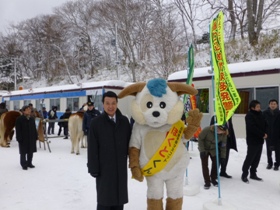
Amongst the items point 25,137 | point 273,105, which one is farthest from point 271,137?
point 25,137

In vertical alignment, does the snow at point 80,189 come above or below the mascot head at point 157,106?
below

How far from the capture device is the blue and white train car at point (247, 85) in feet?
30.4

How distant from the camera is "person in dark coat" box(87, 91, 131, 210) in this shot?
3.05 meters

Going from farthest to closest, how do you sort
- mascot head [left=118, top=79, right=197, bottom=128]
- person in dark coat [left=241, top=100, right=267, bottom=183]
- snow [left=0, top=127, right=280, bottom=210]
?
person in dark coat [left=241, top=100, right=267, bottom=183] < snow [left=0, top=127, right=280, bottom=210] < mascot head [left=118, top=79, right=197, bottom=128]

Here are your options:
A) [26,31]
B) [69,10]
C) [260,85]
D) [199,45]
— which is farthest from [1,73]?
[260,85]

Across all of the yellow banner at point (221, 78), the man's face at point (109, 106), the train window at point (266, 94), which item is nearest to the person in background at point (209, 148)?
the yellow banner at point (221, 78)

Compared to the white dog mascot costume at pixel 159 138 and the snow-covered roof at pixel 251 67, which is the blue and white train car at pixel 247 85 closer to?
the snow-covered roof at pixel 251 67

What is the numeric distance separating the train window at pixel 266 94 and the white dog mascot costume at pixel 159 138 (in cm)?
688

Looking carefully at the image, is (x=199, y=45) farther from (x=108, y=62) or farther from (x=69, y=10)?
(x=69, y=10)

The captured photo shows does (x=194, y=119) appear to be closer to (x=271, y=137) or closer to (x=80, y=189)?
(x=80, y=189)

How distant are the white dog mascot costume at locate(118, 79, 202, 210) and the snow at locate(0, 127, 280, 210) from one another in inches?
48.8

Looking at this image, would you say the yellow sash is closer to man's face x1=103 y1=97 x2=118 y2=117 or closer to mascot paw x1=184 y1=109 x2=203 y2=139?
mascot paw x1=184 y1=109 x2=203 y2=139

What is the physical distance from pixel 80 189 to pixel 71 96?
43.0 ft

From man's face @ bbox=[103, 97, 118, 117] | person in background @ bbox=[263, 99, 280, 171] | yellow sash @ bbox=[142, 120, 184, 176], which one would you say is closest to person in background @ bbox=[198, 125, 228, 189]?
person in background @ bbox=[263, 99, 280, 171]
